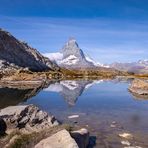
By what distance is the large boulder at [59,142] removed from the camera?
18.0 metres

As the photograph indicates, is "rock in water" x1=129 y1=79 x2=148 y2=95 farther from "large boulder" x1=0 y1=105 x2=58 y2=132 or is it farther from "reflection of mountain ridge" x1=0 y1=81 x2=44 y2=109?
"large boulder" x1=0 y1=105 x2=58 y2=132

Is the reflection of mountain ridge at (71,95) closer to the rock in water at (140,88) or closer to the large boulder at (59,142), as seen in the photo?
the rock in water at (140,88)

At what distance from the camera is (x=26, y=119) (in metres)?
26.4

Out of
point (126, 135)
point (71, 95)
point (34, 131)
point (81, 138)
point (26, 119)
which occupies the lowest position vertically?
point (126, 135)

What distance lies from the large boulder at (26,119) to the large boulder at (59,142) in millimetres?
6398

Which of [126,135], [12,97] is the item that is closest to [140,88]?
[12,97]

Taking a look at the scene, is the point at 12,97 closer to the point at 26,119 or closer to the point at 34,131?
the point at 26,119

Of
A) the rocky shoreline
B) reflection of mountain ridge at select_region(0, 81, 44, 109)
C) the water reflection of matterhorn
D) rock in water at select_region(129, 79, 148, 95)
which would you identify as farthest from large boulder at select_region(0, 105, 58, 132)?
rock in water at select_region(129, 79, 148, 95)

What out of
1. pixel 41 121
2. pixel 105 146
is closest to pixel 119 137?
pixel 105 146

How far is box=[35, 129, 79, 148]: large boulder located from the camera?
18.0 m

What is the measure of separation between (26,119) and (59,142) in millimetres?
8326

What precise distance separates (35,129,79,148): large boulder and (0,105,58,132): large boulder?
6.40 meters

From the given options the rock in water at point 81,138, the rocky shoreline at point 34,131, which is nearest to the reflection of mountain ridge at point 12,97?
the rocky shoreline at point 34,131

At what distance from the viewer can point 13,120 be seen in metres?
25.6
